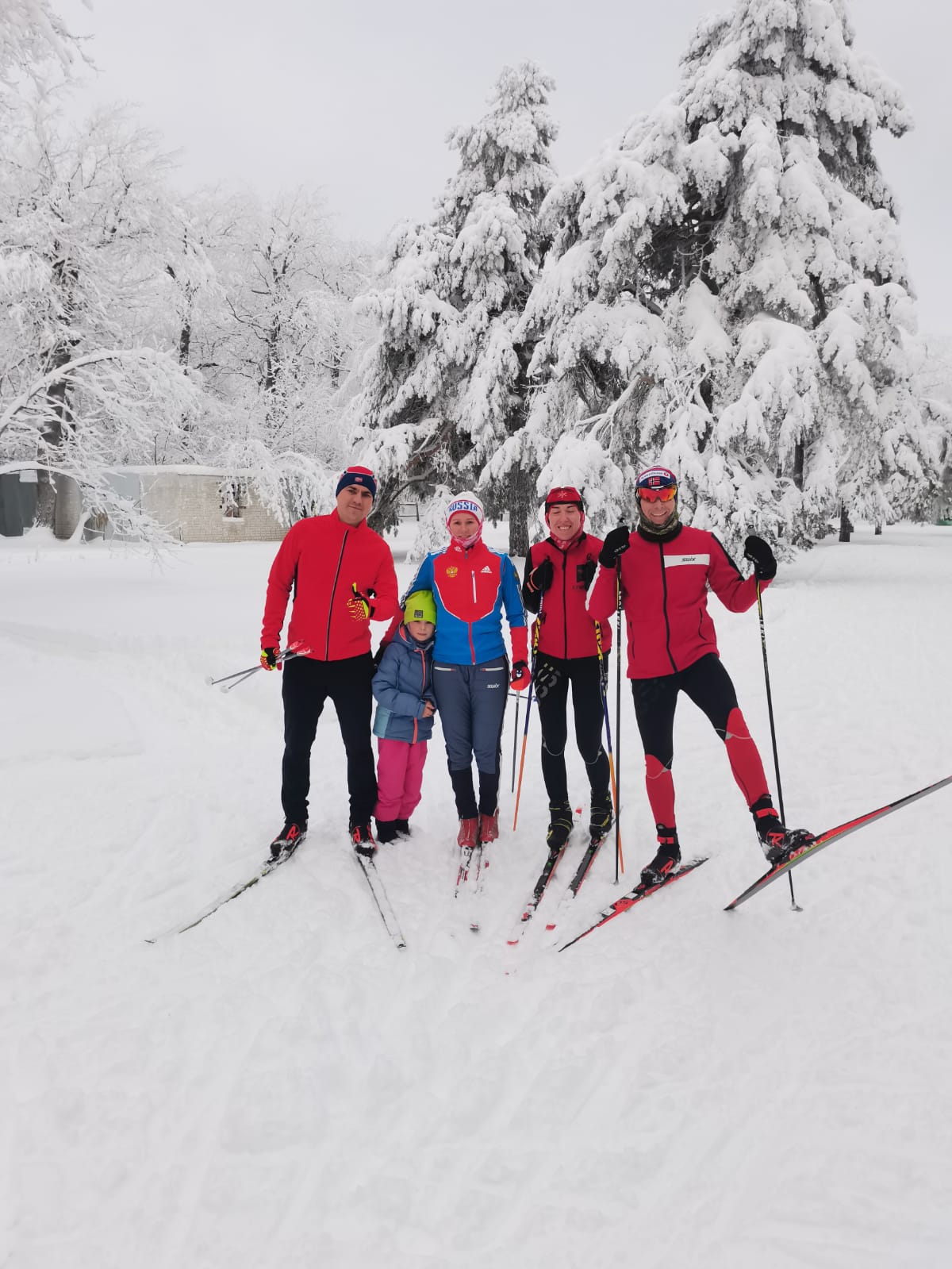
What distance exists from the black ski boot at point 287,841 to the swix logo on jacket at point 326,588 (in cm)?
106

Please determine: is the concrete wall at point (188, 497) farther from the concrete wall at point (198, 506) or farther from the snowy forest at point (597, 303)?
the snowy forest at point (597, 303)

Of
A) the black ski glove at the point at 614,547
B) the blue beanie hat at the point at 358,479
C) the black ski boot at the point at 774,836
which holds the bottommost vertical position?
the black ski boot at the point at 774,836

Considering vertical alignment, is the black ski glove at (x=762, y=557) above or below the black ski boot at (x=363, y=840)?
above

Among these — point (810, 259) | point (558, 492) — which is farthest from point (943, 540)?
point (558, 492)

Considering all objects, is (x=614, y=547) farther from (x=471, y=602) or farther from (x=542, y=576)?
(x=471, y=602)

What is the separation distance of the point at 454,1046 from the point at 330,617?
228cm

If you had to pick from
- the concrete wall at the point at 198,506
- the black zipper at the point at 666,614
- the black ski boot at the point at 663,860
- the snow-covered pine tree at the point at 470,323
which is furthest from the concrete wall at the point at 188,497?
the black ski boot at the point at 663,860

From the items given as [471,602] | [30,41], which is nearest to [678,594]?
[471,602]

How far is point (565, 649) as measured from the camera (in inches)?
171

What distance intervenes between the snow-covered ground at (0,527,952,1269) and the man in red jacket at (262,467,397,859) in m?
0.72

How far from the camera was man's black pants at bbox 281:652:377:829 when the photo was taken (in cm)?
430

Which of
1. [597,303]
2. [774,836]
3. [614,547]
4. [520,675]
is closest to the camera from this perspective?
[774,836]

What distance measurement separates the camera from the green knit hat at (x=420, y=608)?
14.7ft

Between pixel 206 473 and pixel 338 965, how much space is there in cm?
2305
